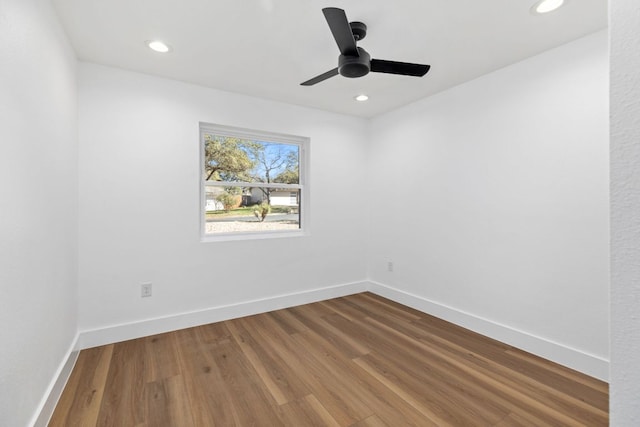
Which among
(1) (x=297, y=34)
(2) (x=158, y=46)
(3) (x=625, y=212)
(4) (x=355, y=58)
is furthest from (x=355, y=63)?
(3) (x=625, y=212)

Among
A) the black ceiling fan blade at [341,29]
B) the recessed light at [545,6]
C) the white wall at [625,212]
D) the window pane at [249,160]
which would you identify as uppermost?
the recessed light at [545,6]

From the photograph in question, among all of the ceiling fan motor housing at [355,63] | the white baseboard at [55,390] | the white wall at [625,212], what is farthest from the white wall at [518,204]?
the white baseboard at [55,390]

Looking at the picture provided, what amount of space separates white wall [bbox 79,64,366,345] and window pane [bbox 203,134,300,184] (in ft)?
0.77

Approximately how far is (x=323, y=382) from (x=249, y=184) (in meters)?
2.20

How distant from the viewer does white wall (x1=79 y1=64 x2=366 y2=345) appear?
2562mm

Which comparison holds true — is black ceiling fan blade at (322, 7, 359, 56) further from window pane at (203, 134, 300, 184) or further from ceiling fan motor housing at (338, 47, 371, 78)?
window pane at (203, 134, 300, 184)

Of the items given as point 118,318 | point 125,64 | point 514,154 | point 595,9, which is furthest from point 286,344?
point 595,9

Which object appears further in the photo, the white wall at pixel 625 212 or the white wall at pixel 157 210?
the white wall at pixel 157 210

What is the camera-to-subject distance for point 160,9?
1881 mm

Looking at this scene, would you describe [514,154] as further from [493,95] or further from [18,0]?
[18,0]

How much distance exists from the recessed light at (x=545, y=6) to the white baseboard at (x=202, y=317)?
3.22m

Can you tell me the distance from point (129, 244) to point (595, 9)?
3883mm

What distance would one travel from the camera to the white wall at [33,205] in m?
1.26

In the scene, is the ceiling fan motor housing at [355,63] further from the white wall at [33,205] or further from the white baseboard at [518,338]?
the white baseboard at [518,338]
